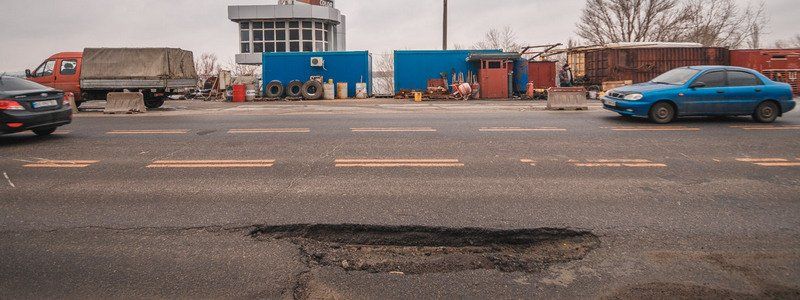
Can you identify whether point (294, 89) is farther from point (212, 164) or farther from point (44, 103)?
point (212, 164)

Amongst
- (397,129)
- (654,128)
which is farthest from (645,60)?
(397,129)

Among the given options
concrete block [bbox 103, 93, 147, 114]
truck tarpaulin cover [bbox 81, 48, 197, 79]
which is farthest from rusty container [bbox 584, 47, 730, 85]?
concrete block [bbox 103, 93, 147, 114]

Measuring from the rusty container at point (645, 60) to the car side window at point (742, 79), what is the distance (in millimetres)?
14273

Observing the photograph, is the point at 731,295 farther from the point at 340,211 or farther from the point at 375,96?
the point at 375,96

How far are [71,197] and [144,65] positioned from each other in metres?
17.8

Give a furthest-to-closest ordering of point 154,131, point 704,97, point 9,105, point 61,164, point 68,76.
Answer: point 68,76 < point 704,97 < point 154,131 < point 9,105 < point 61,164

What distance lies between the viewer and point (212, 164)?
Answer: 8.00 metres

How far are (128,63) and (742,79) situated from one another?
21241 millimetres

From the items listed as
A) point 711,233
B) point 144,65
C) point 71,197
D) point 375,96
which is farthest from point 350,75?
point 711,233

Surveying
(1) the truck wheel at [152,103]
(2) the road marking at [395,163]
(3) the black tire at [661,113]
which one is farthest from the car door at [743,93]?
(1) the truck wheel at [152,103]

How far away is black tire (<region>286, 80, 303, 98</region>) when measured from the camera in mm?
29483

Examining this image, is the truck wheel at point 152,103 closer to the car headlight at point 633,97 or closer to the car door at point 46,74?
the car door at point 46,74

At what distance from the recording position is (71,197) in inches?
239

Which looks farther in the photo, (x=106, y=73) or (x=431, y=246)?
(x=106, y=73)
